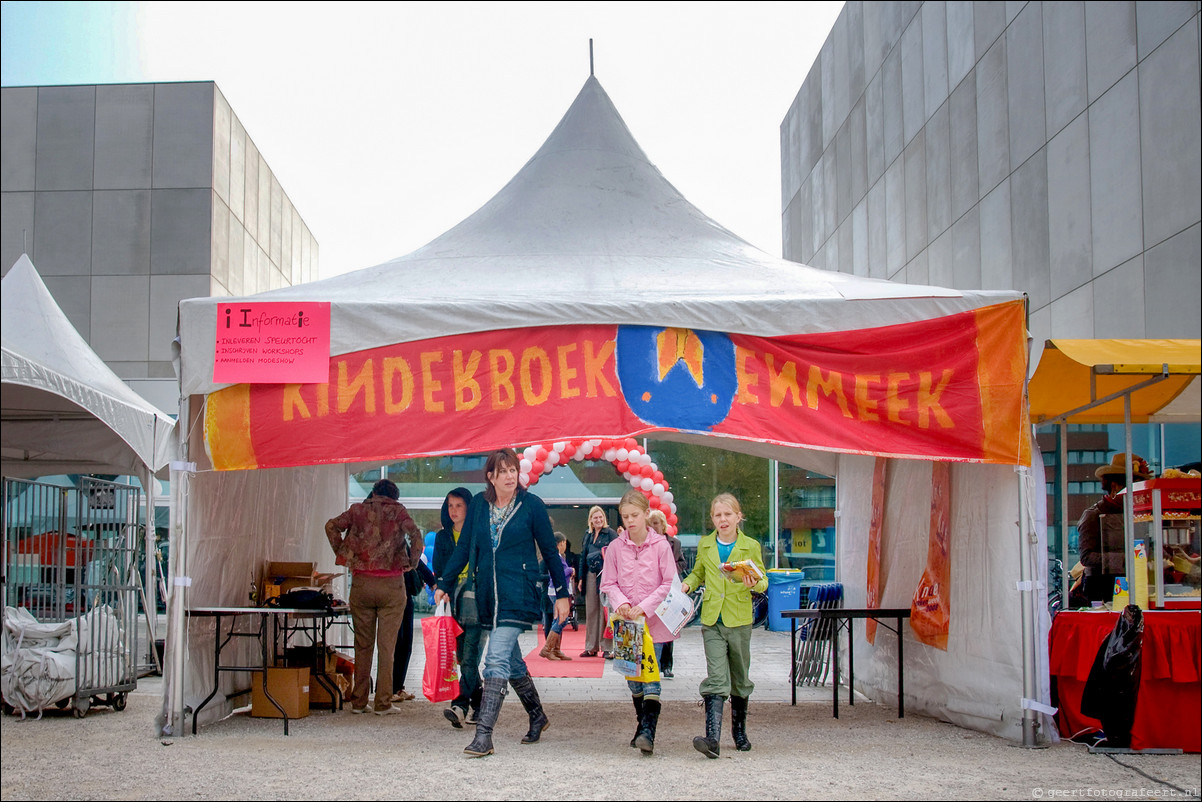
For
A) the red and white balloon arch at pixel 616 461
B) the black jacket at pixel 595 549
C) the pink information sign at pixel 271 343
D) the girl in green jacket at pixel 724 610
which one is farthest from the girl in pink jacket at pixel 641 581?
the red and white balloon arch at pixel 616 461

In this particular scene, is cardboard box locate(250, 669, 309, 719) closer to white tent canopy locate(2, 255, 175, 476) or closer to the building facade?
white tent canopy locate(2, 255, 175, 476)

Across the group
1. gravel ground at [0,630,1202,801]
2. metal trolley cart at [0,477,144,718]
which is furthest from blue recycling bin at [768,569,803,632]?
metal trolley cart at [0,477,144,718]

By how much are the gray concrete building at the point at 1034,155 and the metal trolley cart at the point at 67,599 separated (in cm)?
980

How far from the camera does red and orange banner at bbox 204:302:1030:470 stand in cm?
696

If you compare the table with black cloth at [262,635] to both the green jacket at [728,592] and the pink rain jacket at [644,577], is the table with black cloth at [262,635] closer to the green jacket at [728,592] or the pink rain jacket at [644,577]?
the pink rain jacket at [644,577]

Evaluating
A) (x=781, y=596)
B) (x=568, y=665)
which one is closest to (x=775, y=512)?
(x=781, y=596)

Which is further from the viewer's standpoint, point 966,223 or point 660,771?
point 966,223

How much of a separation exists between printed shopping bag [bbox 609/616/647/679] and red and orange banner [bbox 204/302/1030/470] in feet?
3.92

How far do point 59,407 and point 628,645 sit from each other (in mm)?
4758

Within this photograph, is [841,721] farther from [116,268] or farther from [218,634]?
[116,268]

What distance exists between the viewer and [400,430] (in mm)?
6977

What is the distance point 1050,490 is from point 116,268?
1678cm

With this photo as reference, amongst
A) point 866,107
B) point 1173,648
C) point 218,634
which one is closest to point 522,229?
point 218,634

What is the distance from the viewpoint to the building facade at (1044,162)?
11.1 metres
